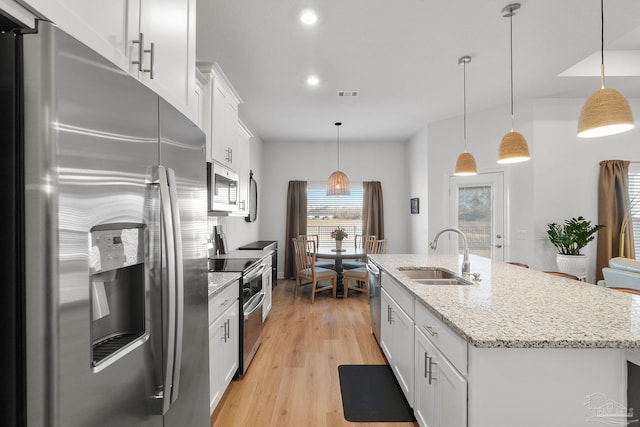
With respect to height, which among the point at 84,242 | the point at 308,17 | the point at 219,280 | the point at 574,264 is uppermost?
the point at 308,17

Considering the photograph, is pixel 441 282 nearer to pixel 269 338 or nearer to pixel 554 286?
pixel 554 286

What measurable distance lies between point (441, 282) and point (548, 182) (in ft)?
10.5

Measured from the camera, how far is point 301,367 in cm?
264

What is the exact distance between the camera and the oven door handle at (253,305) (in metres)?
2.47

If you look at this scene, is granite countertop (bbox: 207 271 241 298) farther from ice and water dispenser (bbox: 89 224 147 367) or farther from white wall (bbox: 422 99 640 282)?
white wall (bbox: 422 99 640 282)

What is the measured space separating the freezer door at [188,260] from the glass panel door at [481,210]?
15.0 feet

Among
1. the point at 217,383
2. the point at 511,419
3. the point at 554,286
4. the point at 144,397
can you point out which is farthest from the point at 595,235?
the point at 144,397

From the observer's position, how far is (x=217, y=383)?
1918 millimetres

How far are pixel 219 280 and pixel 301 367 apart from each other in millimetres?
1177

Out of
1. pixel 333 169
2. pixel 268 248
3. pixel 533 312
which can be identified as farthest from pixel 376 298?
pixel 333 169

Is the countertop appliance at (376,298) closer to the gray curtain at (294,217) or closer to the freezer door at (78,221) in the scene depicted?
the freezer door at (78,221)

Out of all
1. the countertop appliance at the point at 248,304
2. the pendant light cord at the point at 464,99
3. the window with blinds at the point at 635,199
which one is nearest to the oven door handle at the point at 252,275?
the countertop appliance at the point at 248,304

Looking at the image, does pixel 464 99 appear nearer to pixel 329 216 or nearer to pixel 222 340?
pixel 329 216

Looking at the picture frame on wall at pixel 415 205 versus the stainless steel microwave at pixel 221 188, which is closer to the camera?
the stainless steel microwave at pixel 221 188
